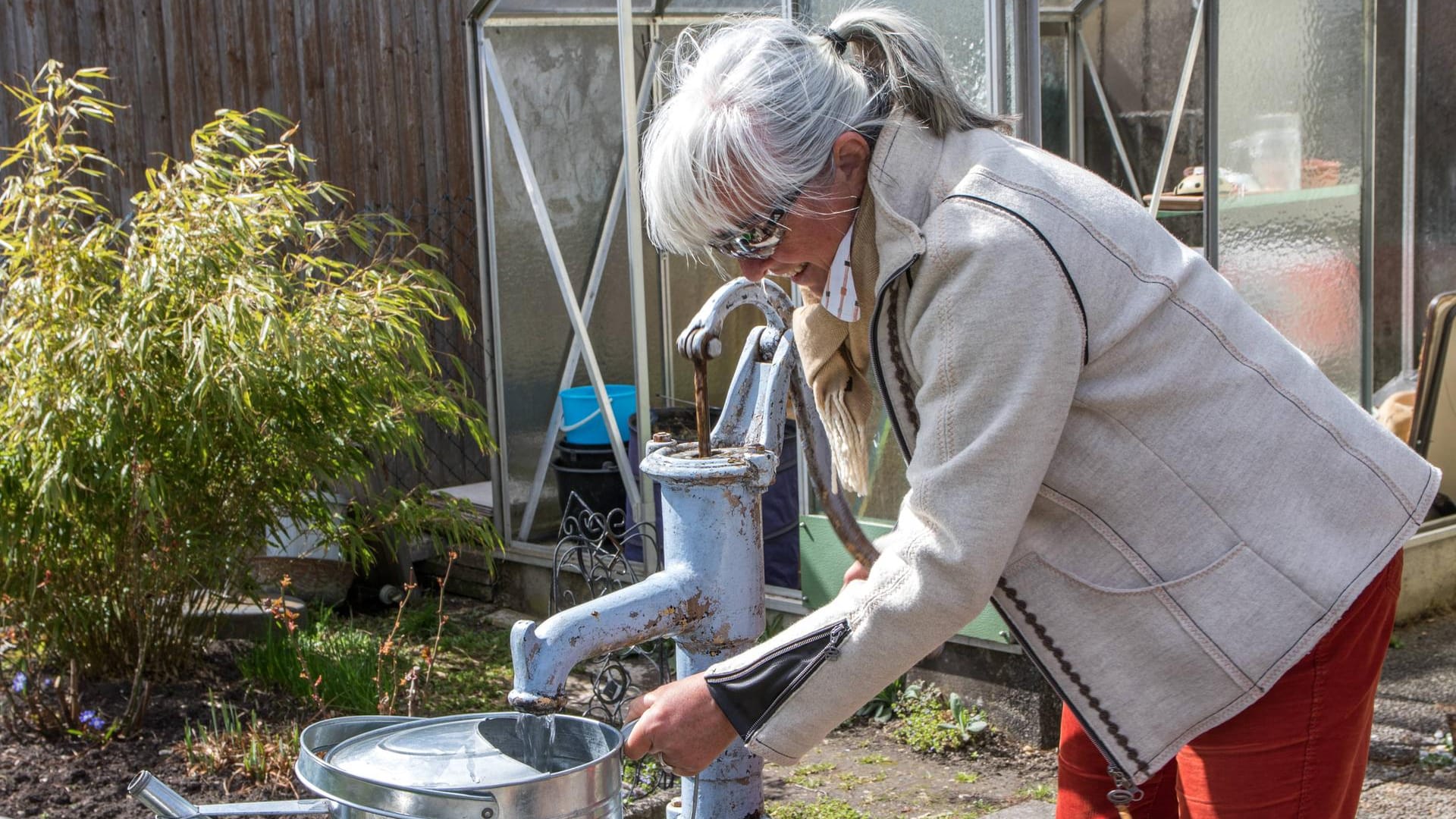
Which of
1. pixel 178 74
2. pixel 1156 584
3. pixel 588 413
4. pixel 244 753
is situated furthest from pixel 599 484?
pixel 1156 584

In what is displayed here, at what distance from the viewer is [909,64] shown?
5.33ft

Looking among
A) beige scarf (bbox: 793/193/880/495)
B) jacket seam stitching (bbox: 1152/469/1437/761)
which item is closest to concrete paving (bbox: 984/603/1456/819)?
beige scarf (bbox: 793/193/880/495)

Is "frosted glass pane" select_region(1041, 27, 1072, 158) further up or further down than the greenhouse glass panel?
further down

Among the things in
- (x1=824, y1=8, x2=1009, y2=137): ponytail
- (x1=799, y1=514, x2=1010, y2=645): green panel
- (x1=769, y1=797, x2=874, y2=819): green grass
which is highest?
(x1=824, y1=8, x2=1009, y2=137): ponytail

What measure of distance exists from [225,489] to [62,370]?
54 centimetres

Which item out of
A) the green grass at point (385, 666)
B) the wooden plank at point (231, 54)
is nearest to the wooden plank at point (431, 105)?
the wooden plank at point (231, 54)

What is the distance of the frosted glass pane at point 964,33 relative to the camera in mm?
3541

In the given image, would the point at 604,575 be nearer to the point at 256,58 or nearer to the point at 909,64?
the point at 256,58

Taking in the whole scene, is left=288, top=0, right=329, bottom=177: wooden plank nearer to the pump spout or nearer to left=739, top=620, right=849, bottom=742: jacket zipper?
the pump spout

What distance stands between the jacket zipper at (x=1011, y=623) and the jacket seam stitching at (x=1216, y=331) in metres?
0.17

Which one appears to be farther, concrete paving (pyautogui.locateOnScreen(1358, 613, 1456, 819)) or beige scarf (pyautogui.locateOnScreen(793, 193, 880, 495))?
concrete paving (pyautogui.locateOnScreen(1358, 613, 1456, 819))

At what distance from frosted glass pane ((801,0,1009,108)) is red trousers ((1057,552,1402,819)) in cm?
215

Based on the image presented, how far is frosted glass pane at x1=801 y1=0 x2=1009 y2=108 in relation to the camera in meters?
3.54

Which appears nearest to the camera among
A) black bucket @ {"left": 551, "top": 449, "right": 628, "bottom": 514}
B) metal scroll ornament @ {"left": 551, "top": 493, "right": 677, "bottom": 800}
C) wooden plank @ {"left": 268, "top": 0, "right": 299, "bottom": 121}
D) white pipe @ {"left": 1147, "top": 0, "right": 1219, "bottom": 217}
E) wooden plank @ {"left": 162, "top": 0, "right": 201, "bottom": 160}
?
metal scroll ornament @ {"left": 551, "top": 493, "right": 677, "bottom": 800}
